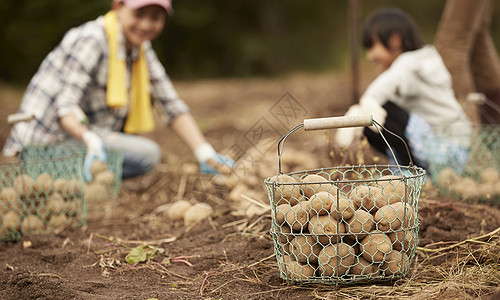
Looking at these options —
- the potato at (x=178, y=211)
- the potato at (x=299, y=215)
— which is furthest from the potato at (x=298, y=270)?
the potato at (x=178, y=211)

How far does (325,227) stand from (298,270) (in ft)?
0.48

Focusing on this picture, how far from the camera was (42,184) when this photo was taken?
2.31 m

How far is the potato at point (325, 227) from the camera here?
1393mm

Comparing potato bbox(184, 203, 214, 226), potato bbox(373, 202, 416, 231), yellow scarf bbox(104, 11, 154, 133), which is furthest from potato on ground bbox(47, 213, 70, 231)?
potato bbox(373, 202, 416, 231)

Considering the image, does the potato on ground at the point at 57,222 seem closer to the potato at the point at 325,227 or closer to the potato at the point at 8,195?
the potato at the point at 8,195

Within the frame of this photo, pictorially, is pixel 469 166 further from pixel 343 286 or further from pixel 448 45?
pixel 343 286

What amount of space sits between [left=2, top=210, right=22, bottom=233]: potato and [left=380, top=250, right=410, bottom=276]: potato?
61.5 inches

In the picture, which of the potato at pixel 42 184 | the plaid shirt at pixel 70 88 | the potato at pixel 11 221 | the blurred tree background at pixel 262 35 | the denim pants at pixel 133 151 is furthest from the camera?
the blurred tree background at pixel 262 35

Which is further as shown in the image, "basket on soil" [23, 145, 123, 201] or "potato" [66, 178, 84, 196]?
"basket on soil" [23, 145, 123, 201]

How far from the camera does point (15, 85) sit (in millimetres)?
8797

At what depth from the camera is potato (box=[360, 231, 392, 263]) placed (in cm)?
139

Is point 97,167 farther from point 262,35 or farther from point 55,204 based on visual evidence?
point 262,35

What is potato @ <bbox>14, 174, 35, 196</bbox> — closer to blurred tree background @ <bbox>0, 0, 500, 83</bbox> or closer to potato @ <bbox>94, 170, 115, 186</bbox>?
potato @ <bbox>94, 170, 115, 186</bbox>

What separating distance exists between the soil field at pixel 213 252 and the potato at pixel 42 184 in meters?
0.20
